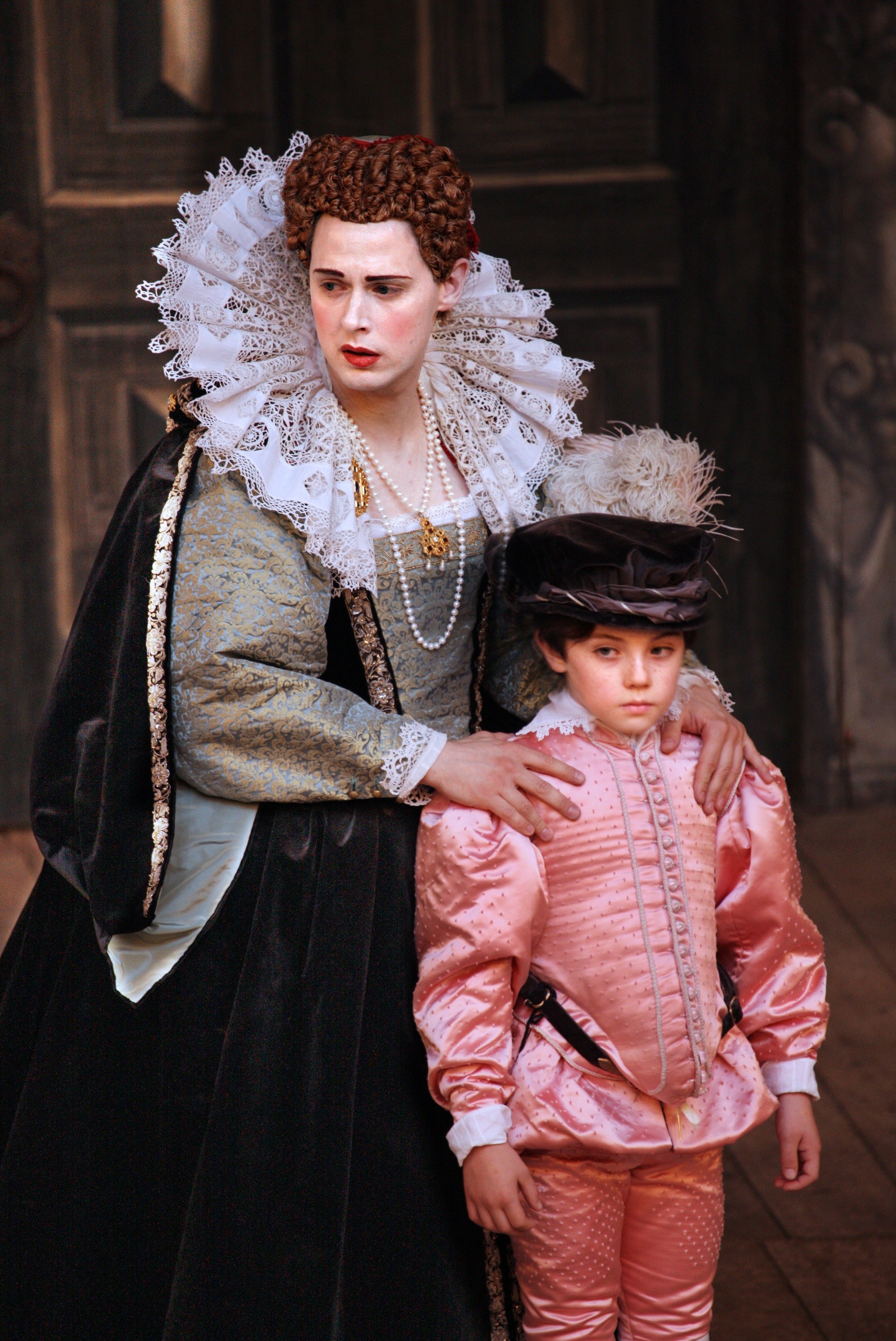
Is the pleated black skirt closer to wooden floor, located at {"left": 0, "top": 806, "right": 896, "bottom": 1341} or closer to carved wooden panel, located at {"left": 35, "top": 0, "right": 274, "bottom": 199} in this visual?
wooden floor, located at {"left": 0, "top": 806, "right": 896, "bottom": 1341}

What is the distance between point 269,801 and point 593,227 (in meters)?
2.13

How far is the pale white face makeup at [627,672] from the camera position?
1.49 meters

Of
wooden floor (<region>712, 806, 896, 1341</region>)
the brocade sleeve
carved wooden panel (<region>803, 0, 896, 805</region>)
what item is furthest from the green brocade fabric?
carved wooden panel (<region>803, 0, 896, 805</region>)

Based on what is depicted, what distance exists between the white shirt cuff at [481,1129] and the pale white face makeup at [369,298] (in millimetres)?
756

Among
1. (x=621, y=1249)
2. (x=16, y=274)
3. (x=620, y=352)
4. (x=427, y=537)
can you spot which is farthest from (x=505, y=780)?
(x=16, y=274)

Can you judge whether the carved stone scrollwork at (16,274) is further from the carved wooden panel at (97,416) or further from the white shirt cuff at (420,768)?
the white shirt cuff at (420,768)

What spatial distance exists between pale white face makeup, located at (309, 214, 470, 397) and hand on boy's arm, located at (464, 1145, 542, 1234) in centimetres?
80

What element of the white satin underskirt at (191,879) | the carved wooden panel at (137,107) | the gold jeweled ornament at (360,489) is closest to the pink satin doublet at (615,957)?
the white satin underskirt at (191,879)

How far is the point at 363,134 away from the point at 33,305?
0.83 meters

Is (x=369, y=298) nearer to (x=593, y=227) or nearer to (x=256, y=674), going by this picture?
(x=256, y=674)

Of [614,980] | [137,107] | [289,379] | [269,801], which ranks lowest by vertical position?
[614,980]

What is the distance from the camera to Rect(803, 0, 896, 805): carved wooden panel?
3.14m

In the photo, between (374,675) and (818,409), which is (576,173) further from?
(374,675)

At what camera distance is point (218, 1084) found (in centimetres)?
149
